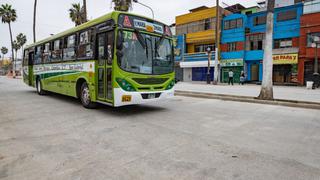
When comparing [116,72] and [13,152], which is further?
[116,72]

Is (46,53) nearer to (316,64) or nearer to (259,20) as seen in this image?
(316,64)

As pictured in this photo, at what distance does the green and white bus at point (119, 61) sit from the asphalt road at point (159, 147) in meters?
0.91

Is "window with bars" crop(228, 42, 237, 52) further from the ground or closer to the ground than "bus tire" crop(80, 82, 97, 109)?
further from the ground

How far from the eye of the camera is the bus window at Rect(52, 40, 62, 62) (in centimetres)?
1009

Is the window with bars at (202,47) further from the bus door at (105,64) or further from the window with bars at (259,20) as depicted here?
the bus door at (105,64)

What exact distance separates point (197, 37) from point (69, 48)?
92.0ft

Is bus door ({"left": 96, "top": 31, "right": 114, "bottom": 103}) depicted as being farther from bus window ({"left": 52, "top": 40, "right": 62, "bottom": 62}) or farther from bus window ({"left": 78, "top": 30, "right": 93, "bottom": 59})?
bus window ({"left": 52, "top": 40, "right": 62, "bottom": 62})

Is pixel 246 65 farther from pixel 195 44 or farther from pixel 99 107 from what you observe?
pixel 99 107

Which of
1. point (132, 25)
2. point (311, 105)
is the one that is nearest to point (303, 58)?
point (311, 105)

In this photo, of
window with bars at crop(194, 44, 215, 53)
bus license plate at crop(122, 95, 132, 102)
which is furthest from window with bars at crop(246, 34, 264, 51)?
bus license plate at crop(122, 95, 132, 102)

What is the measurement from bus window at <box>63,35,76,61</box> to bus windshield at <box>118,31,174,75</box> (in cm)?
315

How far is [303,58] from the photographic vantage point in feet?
81.8

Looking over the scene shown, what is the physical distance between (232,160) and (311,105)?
24.7ft

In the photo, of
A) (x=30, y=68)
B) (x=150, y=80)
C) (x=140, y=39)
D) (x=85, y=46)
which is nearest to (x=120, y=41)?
(x=140, y=39)
